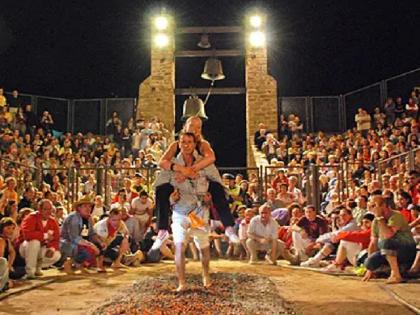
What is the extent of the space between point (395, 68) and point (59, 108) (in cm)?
1573

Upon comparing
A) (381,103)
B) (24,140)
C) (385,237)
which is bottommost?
(385,237)

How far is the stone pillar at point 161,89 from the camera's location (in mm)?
19828

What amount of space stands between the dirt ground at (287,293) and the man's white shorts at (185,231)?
94cm

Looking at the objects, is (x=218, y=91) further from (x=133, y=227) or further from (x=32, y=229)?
(x=32, y=229)

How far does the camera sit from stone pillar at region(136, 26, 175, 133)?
19.8 meters

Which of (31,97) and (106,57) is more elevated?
(106,57)

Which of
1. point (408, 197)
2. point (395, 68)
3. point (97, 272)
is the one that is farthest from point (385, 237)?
point (395, 68)

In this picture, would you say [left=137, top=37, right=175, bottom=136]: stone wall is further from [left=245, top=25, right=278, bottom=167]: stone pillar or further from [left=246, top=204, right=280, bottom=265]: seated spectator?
[left=246, top=204, right=280, bottom=265]: seated spectator

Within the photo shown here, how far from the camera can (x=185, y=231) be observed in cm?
571

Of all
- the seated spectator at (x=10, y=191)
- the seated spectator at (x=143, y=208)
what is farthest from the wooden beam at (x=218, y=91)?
the seated spectator at (x=10, y=191)

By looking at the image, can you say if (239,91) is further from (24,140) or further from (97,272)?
(97,272)

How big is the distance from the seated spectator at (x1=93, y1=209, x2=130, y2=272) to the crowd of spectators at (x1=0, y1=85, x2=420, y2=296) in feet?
0.06

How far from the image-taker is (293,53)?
27.1 meters

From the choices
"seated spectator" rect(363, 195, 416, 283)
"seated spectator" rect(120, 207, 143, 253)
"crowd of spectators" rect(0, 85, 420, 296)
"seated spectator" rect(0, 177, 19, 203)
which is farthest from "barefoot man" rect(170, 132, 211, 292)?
"seated spectator" rect(0, 177, 19, 203)
